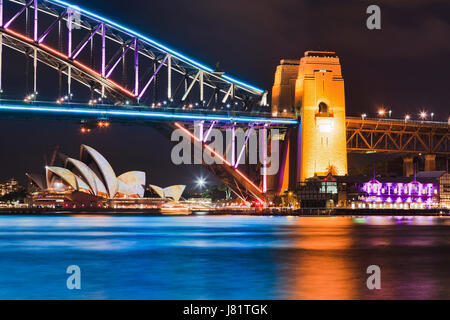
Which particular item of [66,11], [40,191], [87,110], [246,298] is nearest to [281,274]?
[246,298]

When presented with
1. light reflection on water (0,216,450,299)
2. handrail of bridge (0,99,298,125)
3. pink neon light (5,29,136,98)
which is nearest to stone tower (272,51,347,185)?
handrail of bridge (0,99,298,125)

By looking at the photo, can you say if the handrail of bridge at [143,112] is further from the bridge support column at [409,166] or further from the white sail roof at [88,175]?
the white sail roof at [88,175]

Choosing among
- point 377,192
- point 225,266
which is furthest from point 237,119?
point 225,266

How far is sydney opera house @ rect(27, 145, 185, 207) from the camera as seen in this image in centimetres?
12362

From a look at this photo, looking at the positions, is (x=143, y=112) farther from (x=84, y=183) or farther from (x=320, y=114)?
(x=84, y=183)

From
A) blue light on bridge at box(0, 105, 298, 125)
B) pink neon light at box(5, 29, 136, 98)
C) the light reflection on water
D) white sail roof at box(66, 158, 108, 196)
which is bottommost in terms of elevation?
the light reflection on water

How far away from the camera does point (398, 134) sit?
11662cm

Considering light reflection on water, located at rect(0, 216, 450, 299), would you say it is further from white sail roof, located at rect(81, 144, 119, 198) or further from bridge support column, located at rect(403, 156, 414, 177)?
white sail roof, located at rect(81, 144, 119, 198)

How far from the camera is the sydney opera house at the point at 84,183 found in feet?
406

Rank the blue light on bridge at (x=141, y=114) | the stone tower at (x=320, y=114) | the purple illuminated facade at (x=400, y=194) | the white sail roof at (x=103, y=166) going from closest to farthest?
1. the blue light on bridge at (x=141, y=114)
2. the stone tower at (x=320, y=114)
3. the purple illuminated facade at (x=400, y=194)
4. the white sail roof at (x=103, y=166)

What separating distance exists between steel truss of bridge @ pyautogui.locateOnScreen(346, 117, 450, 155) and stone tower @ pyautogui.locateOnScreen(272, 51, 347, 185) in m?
5.78

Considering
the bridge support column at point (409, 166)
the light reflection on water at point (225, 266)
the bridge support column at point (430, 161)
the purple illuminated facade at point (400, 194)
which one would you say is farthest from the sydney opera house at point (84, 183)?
the light reflection on water at point (225, 266)

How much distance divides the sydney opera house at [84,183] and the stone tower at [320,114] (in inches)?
1282

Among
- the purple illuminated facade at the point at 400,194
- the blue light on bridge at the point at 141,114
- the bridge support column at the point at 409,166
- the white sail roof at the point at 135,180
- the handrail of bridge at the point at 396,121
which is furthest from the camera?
the white sail roof at the point at 135,180
